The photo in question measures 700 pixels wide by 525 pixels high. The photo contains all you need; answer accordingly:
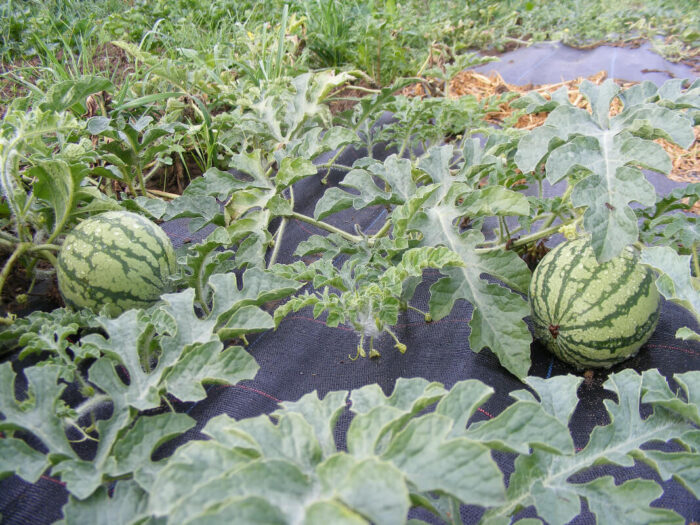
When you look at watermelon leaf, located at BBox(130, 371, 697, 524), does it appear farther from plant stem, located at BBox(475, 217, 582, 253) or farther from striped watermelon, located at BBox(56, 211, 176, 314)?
striped watermelon, located at BBox(56, 211, 176, 314)

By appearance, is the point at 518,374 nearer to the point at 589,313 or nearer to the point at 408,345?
the point at 589,313

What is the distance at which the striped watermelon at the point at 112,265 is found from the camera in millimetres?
1867

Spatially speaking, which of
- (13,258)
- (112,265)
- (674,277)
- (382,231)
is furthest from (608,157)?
(13,258)

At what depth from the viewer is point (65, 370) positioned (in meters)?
1.43

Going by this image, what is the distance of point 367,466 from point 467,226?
82.9 inches

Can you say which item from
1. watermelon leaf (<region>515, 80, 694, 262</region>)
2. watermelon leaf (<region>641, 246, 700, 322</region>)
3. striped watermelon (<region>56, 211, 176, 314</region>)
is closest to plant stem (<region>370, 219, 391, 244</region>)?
watermelon leaf (<region>515, 80, 694, 262</region>)

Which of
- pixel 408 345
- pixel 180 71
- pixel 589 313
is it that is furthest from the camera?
pixel 180 71

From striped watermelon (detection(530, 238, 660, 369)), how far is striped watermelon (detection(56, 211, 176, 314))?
1475mm

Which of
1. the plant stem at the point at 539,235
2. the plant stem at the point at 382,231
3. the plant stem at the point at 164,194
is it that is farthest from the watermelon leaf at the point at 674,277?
the plant stem at the point at 164,194

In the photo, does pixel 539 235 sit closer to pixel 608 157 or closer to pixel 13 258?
pixel 608 157

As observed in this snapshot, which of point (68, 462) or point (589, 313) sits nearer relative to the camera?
point (68, 462)

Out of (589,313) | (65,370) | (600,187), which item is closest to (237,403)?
(65,370)

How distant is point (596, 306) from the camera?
5.67 feet

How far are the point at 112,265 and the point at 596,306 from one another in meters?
1.74
